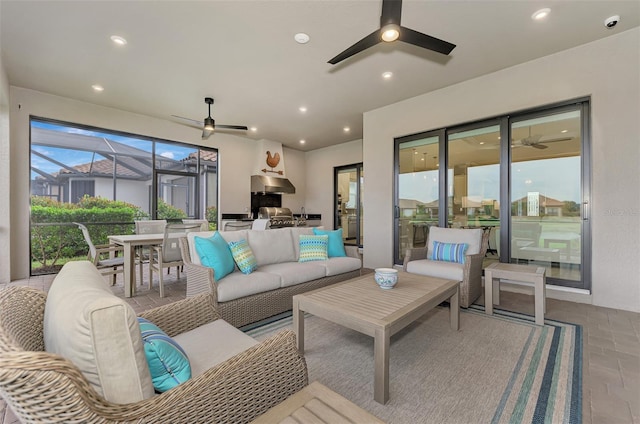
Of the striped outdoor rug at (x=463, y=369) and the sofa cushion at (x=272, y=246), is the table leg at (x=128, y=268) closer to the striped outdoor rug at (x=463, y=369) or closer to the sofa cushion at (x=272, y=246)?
the sofa cushion at (x=272, y=246)

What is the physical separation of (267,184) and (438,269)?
5.00 m

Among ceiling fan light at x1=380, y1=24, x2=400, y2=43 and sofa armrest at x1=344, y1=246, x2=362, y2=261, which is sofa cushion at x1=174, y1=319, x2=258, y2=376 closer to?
ceiling fan light at x1=380, y1=24, x2=400, y2=43

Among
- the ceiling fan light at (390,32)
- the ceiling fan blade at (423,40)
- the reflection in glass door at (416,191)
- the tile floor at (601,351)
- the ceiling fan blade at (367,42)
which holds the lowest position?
the tile floor at (601,351)

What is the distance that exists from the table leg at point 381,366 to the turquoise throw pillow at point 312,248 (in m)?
1.93

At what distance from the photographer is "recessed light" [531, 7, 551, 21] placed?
2676 mm

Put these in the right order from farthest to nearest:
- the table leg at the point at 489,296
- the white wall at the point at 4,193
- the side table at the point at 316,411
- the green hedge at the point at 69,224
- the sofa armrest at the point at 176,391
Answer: the green hedge at the point at 69,224, the white wall at the point at 4,193, the table leg at the point at 489,296, the side table at the point at 316,411, the sofa armrest at the point at 176,391

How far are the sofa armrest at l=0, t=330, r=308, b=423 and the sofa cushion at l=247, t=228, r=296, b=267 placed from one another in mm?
2105

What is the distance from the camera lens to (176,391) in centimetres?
84

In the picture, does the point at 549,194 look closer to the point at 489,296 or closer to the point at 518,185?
the point at 518,185

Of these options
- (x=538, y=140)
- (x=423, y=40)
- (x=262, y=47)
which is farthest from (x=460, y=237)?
(x=262, y=47)

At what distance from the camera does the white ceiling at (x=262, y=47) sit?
2.65 metres

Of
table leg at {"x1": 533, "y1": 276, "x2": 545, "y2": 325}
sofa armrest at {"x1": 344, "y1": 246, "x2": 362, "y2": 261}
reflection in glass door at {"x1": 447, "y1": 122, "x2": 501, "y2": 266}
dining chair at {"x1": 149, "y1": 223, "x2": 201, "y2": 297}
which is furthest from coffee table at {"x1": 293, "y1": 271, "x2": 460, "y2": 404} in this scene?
dining chair at {"x1": 149, "y1": 223, "x2": 201, "y2": 297}

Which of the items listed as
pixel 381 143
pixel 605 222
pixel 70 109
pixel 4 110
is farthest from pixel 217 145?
pixel 605 222

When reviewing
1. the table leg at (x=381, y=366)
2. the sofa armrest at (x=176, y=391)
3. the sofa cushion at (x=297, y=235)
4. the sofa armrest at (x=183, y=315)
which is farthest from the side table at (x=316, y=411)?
the sofa cushion at (x=297, y=235)
